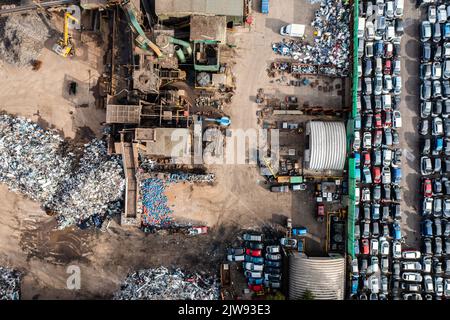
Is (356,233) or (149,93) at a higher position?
(149,93)

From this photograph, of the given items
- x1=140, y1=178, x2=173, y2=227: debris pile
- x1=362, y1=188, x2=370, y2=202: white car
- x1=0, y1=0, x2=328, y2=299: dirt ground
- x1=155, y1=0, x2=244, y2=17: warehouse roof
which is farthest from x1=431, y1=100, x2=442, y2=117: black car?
x1=140, y1=178, x2=173, y2=227: debris pile

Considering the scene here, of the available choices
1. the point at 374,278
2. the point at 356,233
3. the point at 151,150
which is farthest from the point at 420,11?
the point at 151,150

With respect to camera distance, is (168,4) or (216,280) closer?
(168,4)

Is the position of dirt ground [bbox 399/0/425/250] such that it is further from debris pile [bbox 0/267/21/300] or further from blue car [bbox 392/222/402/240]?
debris pile [bbox 0/267/21/300]

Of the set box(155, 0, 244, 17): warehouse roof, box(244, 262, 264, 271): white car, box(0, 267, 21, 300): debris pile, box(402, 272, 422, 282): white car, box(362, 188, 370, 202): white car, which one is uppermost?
box(155, 0, 244, 17): warehouse roof

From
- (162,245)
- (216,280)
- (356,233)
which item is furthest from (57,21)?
(356,233)

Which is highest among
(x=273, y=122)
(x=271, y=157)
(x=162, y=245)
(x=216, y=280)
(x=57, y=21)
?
(x=57, y=21)

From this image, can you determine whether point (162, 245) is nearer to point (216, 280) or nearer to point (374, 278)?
point (216, 280)

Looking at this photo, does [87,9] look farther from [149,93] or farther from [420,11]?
[420,11]
